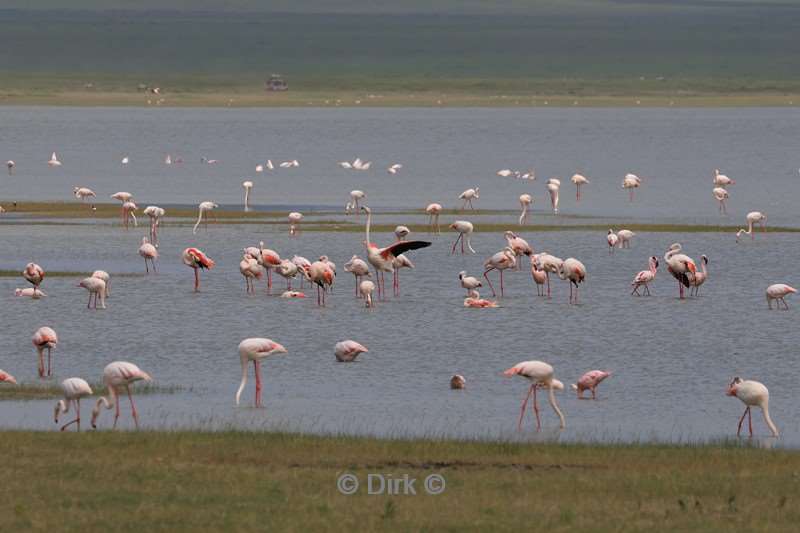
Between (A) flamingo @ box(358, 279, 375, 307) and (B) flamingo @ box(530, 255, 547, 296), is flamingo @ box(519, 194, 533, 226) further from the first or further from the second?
(A) flamingo @ box(358, 279, 375, 307)

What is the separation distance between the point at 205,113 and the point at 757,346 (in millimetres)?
100284

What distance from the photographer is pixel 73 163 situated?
217ft

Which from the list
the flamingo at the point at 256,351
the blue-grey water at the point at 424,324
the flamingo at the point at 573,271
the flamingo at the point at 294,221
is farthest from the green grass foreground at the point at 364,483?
the flamingo at the point at 294,221

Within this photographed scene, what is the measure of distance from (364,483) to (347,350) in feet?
23.3

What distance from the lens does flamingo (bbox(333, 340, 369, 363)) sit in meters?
19.8

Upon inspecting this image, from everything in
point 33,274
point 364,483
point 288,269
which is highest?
point 288,269

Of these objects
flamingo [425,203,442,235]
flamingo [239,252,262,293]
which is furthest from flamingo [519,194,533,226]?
flamingo [239,252,262,293]

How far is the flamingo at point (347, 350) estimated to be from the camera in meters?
19.8

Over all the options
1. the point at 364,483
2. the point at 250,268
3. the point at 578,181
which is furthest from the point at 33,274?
the point at 578,181

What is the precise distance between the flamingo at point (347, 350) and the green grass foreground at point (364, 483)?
16.4 feet

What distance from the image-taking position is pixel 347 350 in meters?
19.7

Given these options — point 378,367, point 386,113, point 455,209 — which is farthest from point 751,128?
point 378,367

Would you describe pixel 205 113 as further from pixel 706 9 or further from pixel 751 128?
pixel 706 9

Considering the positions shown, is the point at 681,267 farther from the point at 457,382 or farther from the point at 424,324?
the point at 457,382
